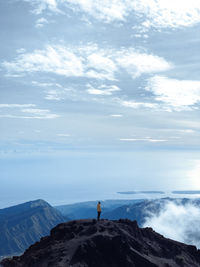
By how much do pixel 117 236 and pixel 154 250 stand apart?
42.8 feet

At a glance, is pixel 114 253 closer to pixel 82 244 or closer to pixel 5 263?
pixel 82 244

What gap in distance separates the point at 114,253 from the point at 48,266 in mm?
13400

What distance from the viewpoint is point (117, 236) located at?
63.4m

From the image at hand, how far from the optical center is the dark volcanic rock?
58.3 metres

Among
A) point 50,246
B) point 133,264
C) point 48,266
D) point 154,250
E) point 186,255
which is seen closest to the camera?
point 48,266

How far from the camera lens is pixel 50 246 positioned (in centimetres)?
6431

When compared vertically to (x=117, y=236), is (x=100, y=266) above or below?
below

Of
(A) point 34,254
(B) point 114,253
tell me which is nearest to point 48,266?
(A) point 34,254

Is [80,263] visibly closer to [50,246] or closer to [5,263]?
[50,246]

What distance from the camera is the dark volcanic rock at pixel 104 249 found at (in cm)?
5828

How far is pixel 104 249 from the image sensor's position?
2410 inches

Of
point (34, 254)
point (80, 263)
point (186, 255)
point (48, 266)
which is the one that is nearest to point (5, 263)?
point (34, 254)

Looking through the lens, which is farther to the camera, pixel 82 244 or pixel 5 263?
pixel 5 263

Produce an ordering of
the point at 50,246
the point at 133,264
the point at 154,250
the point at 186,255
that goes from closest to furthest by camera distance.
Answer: the point at 133,264, the point at 50,246, the point at 154,250, the point at 186,255
